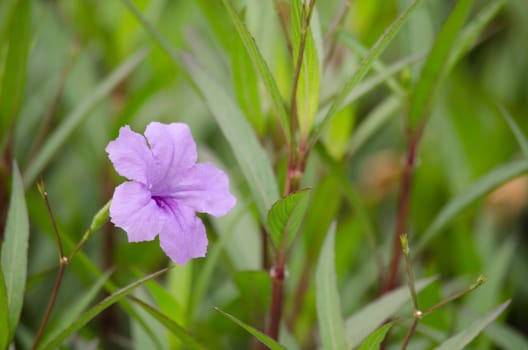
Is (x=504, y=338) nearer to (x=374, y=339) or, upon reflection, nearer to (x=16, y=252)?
(x=374, y=339)

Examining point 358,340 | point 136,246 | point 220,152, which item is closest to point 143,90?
point 136,246

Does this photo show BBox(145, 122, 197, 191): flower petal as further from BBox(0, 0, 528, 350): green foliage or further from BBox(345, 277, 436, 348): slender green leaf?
BBox(345, 277, 436, 348): slender green leaf

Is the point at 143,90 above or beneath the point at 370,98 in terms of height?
above

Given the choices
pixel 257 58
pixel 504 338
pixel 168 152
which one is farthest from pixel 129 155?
pixel 504 338

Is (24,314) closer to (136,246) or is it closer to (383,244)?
(136,246)

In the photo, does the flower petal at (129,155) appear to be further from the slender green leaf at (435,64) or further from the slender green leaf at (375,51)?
the slender green leaf at (435,64)

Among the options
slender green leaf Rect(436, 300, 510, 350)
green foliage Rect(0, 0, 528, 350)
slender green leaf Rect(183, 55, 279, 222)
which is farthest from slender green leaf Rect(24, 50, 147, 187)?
slender green leaf Rect(436, 300, 510, 350)
